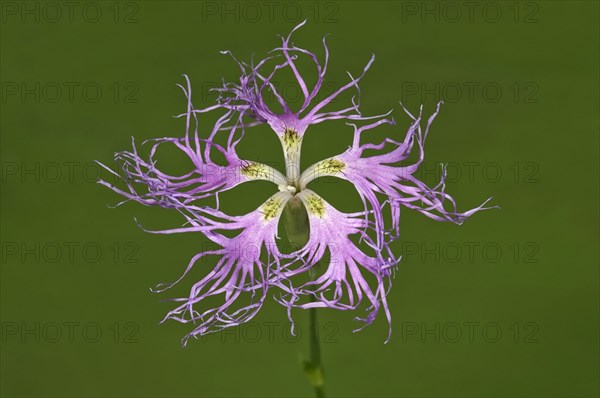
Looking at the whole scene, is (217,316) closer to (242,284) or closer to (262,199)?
(242,284)

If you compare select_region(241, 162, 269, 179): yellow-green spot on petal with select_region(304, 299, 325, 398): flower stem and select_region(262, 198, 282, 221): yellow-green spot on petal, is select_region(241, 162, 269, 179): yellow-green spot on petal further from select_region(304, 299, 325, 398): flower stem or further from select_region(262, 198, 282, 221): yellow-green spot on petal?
select_region(304, 299, 325, 398): flower stem

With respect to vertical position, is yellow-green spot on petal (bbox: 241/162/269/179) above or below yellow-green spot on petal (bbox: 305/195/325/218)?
above

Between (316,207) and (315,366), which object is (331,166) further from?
(315,366)

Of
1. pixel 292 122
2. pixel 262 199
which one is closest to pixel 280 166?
pixel 262 199

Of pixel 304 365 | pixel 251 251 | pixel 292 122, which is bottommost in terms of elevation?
pixel 304 365

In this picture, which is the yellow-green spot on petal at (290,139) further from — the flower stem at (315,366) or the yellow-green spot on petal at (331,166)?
the flower stem at (315,366)
